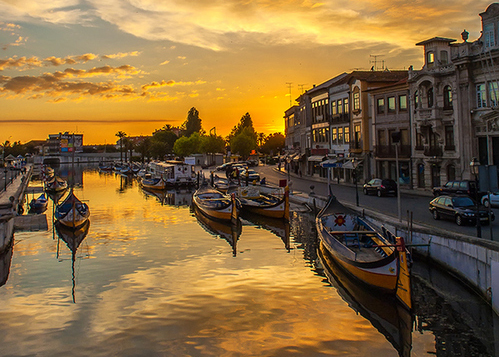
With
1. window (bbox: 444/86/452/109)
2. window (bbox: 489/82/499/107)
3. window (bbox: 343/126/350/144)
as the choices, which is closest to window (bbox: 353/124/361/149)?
window (bbox: 343/126/350/144)

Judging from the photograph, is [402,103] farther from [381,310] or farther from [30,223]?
[30,223]

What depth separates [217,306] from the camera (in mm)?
19375

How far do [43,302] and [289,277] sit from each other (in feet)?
38.4

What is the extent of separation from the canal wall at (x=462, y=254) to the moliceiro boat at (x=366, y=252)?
1776 millimetres

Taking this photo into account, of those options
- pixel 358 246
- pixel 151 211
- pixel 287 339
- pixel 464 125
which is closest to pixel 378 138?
pixel 464 125

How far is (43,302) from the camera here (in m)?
20.5

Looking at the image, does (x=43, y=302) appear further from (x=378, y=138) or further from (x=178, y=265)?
(x=378, y=138)

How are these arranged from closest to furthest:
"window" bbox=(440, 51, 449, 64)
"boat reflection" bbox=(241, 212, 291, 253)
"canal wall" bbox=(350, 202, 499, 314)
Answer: "canal wall" bbox=(350, 202, 499, 314)
"boat reflection" bbox=(241, 212, 291, 253)
"window" bbox=(440, 51, 449, 64)

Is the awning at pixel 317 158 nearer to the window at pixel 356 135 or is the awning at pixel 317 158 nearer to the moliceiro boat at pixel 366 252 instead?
the window at pixel 356 135

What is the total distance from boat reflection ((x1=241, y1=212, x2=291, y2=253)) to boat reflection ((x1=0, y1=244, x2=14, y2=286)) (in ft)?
56.3

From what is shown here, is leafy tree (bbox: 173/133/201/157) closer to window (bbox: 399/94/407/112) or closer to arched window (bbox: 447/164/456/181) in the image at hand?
window (bbox: 399/94/407/112)

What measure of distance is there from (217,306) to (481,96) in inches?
1247

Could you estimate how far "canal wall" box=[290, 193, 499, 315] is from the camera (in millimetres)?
17422

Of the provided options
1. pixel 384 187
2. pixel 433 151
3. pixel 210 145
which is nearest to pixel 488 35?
pixel 433 151
